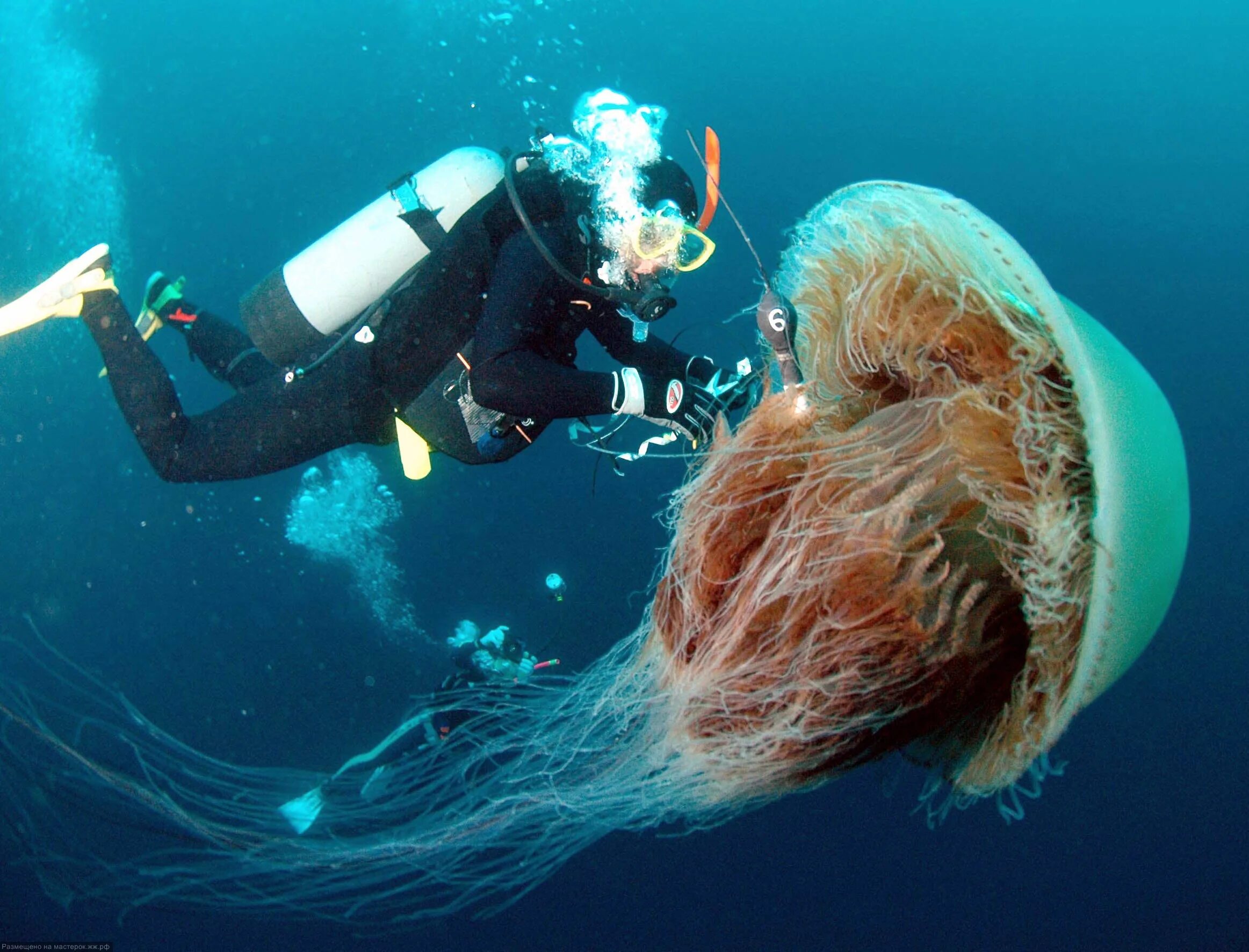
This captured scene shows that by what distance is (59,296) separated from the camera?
446cm

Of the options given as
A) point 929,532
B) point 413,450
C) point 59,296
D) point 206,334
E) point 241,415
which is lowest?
point 929,532

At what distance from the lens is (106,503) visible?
16.4 m

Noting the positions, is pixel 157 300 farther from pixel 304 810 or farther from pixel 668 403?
pixel 668 403

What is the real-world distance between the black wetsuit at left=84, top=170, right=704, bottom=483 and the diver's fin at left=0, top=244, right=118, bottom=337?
15 centimetres

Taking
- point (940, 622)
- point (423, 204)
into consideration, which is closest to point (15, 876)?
point (423, 204)

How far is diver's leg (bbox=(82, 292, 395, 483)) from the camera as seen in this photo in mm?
4234

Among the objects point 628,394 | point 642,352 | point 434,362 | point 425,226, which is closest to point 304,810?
point 434,362

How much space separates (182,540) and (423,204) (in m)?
14.8

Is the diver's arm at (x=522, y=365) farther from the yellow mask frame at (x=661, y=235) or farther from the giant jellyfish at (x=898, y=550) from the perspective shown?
the giant jellyfish at (x=898, y=550)

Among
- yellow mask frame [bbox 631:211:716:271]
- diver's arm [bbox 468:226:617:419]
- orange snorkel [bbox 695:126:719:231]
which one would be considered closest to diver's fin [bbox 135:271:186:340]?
diver's arm [bbox 468:226:617:419]

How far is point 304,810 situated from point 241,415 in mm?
2655

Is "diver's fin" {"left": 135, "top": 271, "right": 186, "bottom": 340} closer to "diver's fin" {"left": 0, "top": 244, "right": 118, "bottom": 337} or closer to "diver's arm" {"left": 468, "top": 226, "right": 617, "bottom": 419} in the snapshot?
"diver's fin" {"left": 0, "top": 244, "right": 118, "bottom": 337}

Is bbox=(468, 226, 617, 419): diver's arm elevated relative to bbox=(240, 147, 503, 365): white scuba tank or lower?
lower

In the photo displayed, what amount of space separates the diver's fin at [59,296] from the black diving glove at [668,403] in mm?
3708
